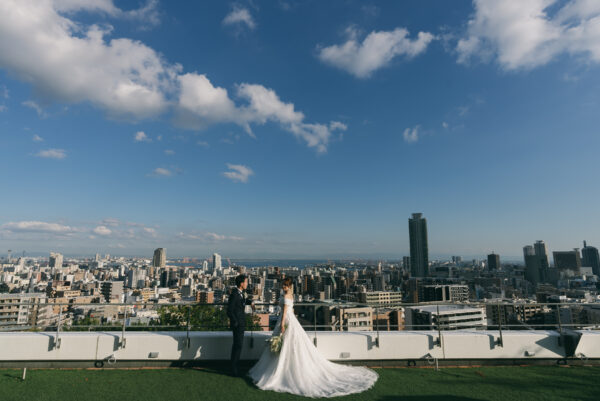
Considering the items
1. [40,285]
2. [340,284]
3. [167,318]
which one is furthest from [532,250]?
[40,285]

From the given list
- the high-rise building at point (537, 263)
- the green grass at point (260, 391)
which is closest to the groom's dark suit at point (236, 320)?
the green grass at point (260, 391)

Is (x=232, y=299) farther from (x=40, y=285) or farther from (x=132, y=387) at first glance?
(x=40, y=285)

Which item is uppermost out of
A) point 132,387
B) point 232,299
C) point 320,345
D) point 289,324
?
point 232,299

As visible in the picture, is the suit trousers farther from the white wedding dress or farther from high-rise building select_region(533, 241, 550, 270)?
high-rise building select_region(533, 241, 550, 270)

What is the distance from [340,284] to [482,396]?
125m

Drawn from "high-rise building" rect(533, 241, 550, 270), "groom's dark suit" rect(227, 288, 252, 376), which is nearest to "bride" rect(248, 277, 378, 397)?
"groom's dark suit" rect(227, 288, 252, 376)

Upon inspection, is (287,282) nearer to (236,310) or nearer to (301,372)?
(236,310)

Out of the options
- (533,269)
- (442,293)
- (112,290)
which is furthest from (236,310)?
(533,269)

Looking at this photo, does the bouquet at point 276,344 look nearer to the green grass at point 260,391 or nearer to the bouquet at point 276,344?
the bouquet at point 276,344

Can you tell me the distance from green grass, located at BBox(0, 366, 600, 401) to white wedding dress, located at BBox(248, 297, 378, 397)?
20 cm

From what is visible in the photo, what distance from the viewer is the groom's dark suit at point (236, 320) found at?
5.20 metres

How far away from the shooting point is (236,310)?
17.6 feet

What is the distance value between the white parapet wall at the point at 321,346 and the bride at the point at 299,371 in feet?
1.42

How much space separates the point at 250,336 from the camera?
18.7 feet
